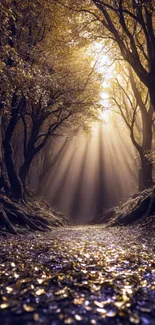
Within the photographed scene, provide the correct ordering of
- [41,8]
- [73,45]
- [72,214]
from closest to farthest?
[41,8] → [73,45] → [72,214]

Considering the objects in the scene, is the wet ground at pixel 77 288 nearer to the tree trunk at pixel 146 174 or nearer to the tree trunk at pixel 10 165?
the tree trunk at pixel 10 165

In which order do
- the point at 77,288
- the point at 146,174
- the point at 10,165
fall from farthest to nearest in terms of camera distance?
the point at 146,174 < the point at 10,165 < the point at 77,288

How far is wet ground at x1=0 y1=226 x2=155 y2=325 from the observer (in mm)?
4590

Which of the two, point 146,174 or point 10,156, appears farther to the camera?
Result: point 146,174

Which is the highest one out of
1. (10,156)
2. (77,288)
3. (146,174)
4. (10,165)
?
(10,156)

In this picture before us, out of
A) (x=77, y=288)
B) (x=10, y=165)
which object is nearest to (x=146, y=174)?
(x=10, y=165)

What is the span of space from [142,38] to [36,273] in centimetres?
1922

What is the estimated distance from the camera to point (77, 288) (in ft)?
19.3

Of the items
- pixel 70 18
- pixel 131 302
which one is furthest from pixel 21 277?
pixel 70 18

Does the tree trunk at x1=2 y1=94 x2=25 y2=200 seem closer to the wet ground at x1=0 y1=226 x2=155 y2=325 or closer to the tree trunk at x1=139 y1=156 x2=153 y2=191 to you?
the tree trunk at x1=139 y1=156 x2=153 y2=191

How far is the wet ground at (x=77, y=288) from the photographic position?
15.1 ft

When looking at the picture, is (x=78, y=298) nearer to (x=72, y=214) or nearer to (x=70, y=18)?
(x=70, y=18)

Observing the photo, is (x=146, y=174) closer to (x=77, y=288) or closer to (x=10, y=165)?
(x=10, y=165)

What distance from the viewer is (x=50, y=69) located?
23.4 metres
